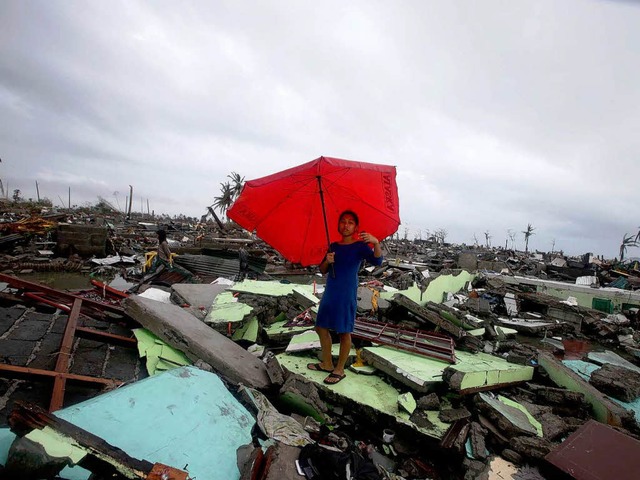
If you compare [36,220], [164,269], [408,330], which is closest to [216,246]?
[164,269]

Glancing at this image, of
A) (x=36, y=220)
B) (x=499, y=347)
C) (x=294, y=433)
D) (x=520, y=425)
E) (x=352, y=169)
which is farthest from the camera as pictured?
(x=36, y=220)

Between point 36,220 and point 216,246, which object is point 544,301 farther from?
point 36,220

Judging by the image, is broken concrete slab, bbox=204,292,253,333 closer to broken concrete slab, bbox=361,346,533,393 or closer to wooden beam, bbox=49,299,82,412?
wooden beam, bbox=49,299,82,412

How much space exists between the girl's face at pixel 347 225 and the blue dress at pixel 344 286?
5.3 inches

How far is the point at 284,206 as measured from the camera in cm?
320

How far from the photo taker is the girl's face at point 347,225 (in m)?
3.08

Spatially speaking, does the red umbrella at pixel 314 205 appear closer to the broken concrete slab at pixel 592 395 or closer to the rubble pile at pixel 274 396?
the rubble pile at pixel 274 396

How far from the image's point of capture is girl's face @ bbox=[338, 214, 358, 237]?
10.1 feet

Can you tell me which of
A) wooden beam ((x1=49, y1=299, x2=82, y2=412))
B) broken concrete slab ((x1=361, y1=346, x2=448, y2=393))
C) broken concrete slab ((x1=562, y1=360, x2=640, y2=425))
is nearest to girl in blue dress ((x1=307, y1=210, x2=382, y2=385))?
Answer: broken concrete slab ((x1=361, y1=346, x2=448, y2=393))

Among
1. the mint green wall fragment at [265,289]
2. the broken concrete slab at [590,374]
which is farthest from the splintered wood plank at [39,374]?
the broken concrete slab at [590,374]

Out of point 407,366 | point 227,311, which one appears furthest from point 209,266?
point 407,366

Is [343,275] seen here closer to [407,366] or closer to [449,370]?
[407,366]

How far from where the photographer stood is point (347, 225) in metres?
3.08

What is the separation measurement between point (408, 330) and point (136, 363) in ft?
11.3
